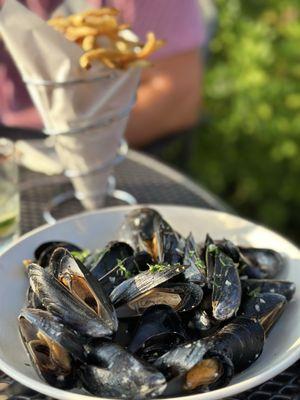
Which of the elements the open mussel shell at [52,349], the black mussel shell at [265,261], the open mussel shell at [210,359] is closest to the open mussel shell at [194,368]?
the open mussel shell at [210,359]

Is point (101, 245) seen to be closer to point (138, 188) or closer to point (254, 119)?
point (138, 188)

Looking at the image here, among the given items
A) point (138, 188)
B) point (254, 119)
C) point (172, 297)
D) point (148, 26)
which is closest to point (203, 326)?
point (172, 297)

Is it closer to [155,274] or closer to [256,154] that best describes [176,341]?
[155,274]

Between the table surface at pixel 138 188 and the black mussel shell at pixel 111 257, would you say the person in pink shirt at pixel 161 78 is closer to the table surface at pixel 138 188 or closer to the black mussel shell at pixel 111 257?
the table surface at pixel 138 188

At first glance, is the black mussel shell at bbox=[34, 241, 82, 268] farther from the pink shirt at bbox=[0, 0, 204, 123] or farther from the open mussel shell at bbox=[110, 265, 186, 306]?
the pink shirt at bbox=[0, 0, 204, 123]

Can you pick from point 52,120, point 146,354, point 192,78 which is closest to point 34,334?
point 146,354

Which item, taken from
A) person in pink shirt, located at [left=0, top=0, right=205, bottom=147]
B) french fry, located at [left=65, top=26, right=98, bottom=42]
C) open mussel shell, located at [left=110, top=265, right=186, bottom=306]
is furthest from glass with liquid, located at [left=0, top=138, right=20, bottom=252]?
person in pink shirt, located at [left=0, top=0, right=205, bottom=147]
